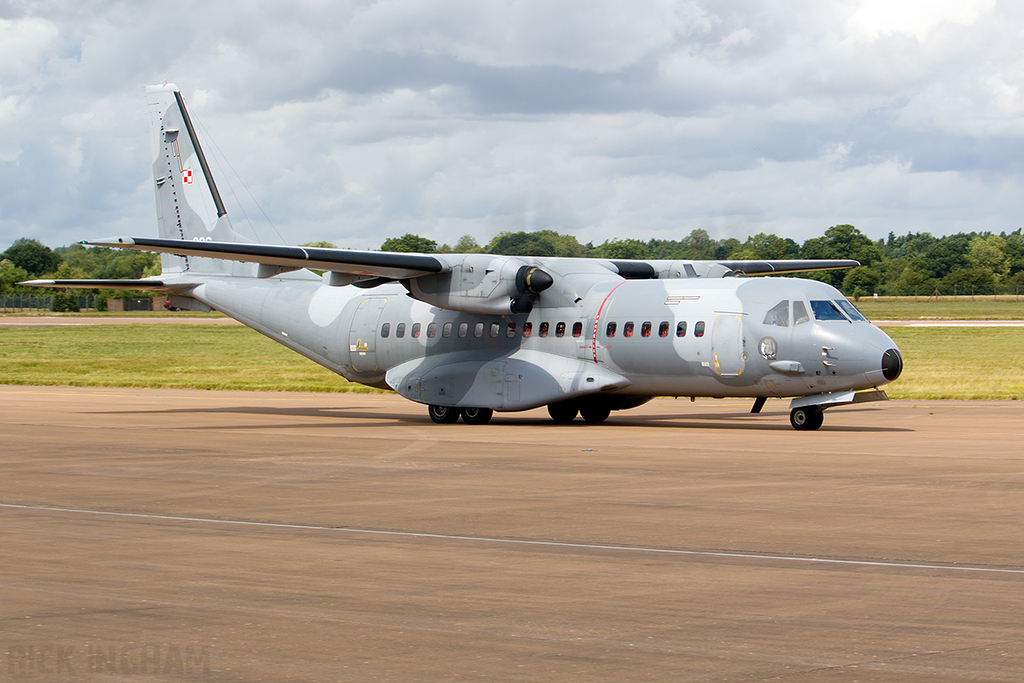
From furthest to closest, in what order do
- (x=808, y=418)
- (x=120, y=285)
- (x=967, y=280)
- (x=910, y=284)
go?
1. (x=967, y=280)
2. (x=910, y=284)
3. (x=120, y=285)
4. (x=808, y=418)

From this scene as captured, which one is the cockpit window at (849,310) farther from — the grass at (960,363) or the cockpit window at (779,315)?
the grass at (960,363)

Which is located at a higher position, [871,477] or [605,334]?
[605,334]

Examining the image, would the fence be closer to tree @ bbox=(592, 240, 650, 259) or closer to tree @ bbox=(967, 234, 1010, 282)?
tree @ bbox=(967, 234, 1010, 282)

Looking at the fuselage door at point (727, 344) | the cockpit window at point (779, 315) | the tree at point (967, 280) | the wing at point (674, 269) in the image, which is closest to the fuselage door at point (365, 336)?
the wing at point (674, 269)

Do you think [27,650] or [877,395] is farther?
[877,395]

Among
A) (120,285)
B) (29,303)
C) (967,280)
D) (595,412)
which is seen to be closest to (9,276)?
(29,303)

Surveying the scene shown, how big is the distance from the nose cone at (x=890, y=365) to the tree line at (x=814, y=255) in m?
9.64

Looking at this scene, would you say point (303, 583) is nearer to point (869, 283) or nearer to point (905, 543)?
point (905, 543)

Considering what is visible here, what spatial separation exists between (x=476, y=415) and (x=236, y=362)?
94.6 feet

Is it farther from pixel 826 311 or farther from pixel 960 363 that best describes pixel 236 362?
pixel 826 311

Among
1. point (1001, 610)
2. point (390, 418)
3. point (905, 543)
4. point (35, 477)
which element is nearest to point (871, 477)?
point (905, 543)

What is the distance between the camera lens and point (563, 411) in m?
28.1

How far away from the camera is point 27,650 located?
7.29 meters

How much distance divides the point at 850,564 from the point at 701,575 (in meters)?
1.41
